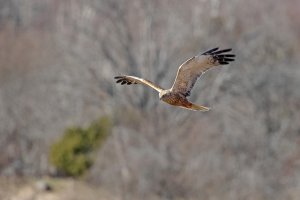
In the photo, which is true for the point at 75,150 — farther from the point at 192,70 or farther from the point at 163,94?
the point at 163,94

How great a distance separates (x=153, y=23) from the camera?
32656mm

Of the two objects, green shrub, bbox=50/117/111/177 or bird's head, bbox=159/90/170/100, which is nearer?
bird's head, bbox=159/90/170/100

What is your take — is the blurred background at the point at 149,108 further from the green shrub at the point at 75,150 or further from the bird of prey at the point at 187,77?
the bird of prey at the point at 187,77

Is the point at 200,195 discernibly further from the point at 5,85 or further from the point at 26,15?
the point at 26,15

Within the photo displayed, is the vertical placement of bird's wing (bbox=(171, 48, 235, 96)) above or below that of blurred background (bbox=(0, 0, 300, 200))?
below

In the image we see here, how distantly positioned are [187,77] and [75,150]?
14154 millimetres

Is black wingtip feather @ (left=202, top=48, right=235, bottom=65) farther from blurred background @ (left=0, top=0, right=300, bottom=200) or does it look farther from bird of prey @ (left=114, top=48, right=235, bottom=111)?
blurred background @ (left=0, top=0, right=300, bottom=200)

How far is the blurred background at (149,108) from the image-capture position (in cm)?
2322

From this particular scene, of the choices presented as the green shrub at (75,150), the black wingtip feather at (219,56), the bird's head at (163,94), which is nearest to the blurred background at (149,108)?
the green shrub at (75,150)

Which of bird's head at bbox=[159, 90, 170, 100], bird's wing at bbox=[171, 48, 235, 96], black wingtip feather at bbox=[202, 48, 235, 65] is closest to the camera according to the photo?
bird's head at bbox=[159, 90, 170, 100]

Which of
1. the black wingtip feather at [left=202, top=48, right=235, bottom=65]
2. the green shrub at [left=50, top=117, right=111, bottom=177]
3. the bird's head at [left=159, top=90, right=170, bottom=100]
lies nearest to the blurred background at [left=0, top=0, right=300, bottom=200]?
the green shrub at [left=50, top=117, right=111, bottom=177]

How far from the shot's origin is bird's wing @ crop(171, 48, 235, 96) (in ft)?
38.7

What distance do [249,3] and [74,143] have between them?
1036 cm

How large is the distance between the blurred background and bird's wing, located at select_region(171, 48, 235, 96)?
10527 mm
